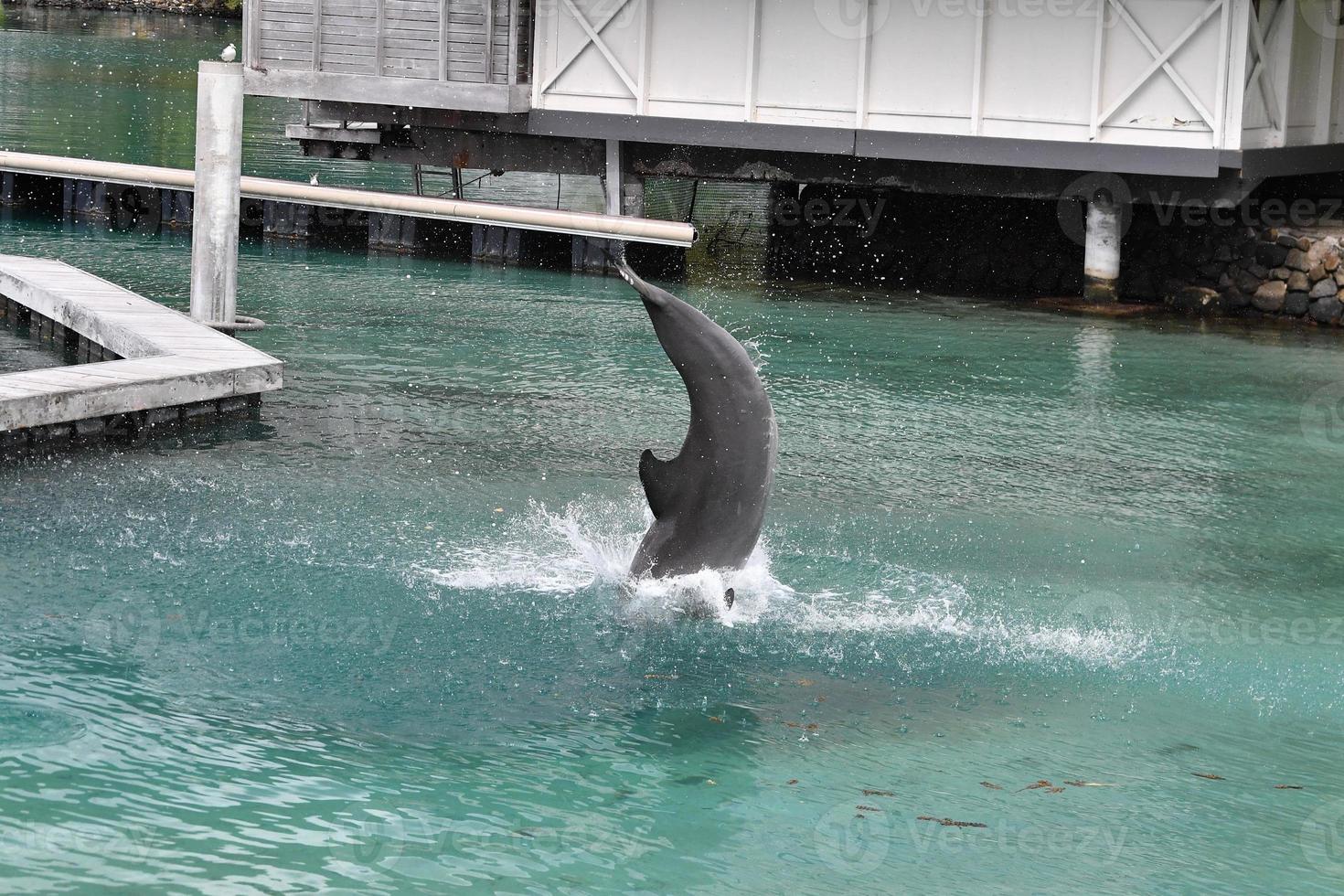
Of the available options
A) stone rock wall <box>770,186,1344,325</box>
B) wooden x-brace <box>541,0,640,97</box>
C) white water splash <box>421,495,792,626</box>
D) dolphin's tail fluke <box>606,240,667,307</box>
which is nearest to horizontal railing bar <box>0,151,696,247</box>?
wooden x-brace <box>541,0,640,97</box>

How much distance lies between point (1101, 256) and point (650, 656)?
45.6ft

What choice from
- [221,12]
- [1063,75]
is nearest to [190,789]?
[1063,75]

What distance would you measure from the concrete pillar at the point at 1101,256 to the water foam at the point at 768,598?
1157 cm

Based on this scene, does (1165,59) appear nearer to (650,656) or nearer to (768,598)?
(768,598)

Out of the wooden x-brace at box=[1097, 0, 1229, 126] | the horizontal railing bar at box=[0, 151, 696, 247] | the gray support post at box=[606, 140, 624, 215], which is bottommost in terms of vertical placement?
the horizontal railing bar at box=[0, 151, 696, 247]

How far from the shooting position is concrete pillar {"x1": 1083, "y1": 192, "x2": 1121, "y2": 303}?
20672 mm

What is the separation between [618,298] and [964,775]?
45.5 ft

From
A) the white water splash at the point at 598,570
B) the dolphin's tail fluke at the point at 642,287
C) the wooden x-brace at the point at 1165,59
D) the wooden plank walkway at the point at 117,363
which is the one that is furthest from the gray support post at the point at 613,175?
the dolphin's tail fluke at the point at 642,287

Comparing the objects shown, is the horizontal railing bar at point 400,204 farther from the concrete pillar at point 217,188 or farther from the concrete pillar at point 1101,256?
the concrete pillar at point 1101,256

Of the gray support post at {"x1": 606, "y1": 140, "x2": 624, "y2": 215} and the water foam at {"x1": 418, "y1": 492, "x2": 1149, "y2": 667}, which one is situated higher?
the gray support post at {"x1": 606, "y1": 140, "x2": 624, "y2": 215}

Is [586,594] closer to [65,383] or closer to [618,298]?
[65,383]

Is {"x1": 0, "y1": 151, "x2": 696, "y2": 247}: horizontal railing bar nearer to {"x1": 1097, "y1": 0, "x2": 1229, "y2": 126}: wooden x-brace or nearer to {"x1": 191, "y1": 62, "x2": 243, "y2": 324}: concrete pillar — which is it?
{"x1": 191, "y1": 62, "x2": 243, "y2": 324}: concrete pillar

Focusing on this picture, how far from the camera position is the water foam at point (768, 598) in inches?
352

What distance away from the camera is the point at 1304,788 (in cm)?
741
